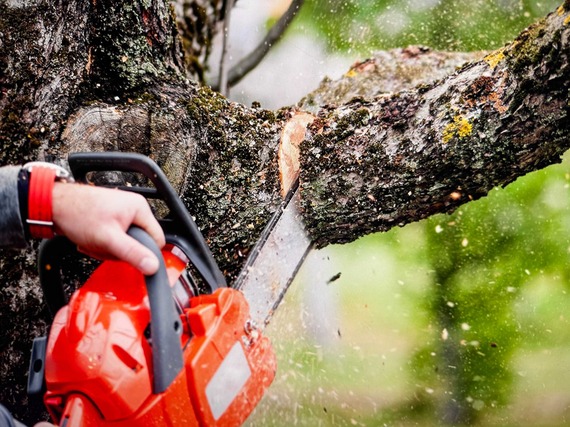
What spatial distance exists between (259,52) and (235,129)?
91.5 inches

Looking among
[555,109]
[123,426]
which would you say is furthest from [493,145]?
[123,426]

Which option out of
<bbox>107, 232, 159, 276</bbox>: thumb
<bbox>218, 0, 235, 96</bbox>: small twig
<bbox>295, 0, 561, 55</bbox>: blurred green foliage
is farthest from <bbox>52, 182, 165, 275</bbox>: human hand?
<bbox>295, 0, 561, 55</bbox>: blurred green foliage

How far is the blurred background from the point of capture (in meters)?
4.85

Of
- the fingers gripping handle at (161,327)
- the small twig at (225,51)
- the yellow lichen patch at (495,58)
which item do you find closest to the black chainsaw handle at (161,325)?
the fingers gripping handle at (161,327)

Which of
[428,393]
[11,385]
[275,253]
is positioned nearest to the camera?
[11,385]

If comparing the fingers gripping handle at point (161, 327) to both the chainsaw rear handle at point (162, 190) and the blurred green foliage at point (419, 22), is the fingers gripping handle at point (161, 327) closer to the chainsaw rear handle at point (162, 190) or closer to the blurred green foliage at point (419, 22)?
the chainsaw rear handle at point (162, 190)

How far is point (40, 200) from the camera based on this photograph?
39.9 inches

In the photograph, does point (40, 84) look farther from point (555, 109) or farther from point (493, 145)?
point (555, 109)

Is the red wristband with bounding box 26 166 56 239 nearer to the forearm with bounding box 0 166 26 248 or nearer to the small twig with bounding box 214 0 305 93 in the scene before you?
the forearm with bounding box 0 166 26 248

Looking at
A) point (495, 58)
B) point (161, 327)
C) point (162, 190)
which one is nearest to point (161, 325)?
point (161, 327)

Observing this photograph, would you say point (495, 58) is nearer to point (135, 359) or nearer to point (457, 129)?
point (457, 129)

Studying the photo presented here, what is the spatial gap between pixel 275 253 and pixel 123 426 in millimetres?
770

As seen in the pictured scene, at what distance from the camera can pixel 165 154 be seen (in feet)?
5.45

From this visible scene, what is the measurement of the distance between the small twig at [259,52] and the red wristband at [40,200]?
270 centimetres
